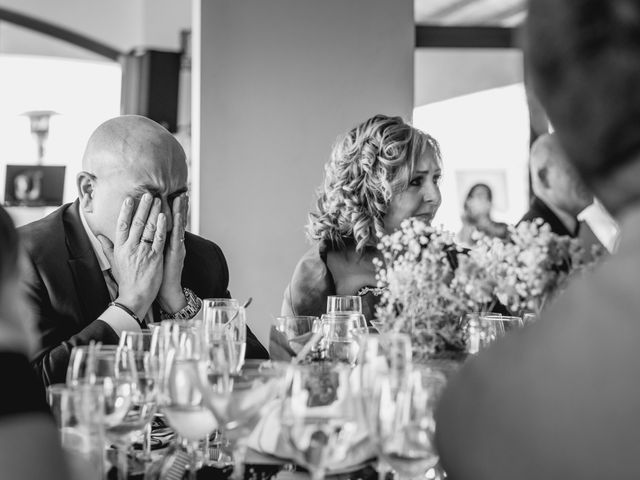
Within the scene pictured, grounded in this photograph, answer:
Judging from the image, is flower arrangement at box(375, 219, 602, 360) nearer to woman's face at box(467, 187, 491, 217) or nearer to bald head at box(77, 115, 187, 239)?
bald head at box(77, 115, 187, 239)

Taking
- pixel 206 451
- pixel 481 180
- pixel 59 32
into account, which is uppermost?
pixel 59 32

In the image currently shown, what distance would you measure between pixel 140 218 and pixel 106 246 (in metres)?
0.15

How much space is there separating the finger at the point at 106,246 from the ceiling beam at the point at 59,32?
636cm

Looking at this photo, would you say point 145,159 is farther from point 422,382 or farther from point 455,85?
point 455,85

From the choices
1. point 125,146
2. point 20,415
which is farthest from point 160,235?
point 20,415

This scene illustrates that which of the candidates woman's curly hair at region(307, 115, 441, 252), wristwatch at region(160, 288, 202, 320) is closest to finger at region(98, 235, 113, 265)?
wristwatch at region(160, 288, 202, 320)

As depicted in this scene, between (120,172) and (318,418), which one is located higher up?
(120,172)

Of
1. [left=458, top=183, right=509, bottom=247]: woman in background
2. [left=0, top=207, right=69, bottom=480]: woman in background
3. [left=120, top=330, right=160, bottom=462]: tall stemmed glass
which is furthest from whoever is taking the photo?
[left=458, top=183, right=509, bottom=247]: woman in background

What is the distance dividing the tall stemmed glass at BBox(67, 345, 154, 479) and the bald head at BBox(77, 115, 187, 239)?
114cm

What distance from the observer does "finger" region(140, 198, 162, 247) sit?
8.30 ft

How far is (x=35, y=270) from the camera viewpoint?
7.75 feet

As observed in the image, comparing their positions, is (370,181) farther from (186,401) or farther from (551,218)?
(186,401)

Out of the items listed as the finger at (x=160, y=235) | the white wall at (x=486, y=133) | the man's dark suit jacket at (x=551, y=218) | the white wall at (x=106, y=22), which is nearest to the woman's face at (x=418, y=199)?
the man's dark suit jacket at (x=551, y=218)

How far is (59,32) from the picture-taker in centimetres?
848
